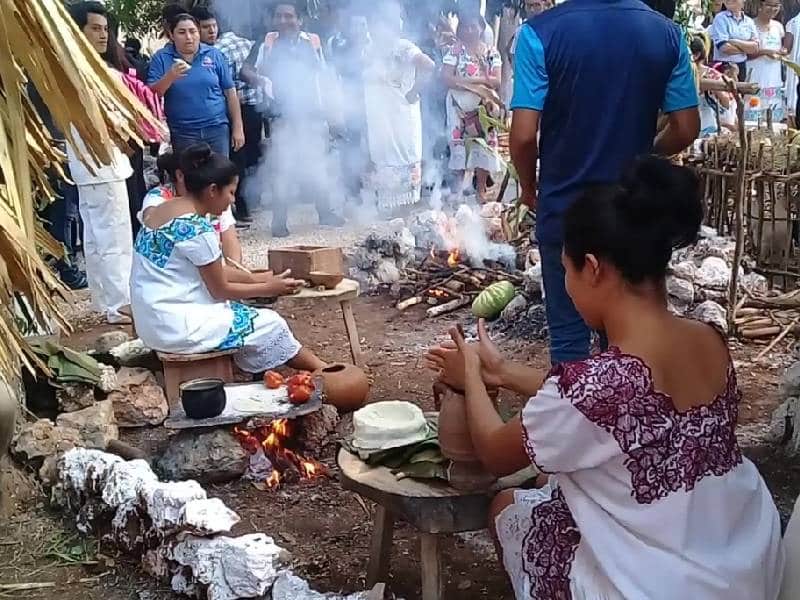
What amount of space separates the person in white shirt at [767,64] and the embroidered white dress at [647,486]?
345 inches

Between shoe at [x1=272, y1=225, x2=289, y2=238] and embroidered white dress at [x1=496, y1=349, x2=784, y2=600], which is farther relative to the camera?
shoe at [x1=272, y1=225, x2=289, y2=238]

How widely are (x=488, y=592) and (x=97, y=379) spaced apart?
2433 mm

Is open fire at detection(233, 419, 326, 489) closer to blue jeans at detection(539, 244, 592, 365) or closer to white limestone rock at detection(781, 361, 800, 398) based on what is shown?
blue jeans at detection(539, 244, 592, 365)

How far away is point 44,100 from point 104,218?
420 cm

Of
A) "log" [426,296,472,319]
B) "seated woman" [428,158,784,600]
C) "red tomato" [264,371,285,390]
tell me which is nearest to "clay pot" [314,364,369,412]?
"red tomato" [264,371,285,390]

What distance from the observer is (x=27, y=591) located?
358 centimetres

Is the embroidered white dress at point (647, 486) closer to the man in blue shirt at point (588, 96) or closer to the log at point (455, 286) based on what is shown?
the man in blue shirt at point (588, 96)

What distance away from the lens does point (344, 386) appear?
496 cm

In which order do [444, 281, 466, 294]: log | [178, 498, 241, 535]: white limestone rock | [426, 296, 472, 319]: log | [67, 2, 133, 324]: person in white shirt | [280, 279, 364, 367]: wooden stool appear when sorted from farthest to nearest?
[444, 281, 466, 294]: log, [426, 296, 472, 319]: log, [67, 2, 133, 324]: person in white shirt, [280, 279, 364, 367]: wooden stool, [178, 498, 241, 535]: white limestone rock

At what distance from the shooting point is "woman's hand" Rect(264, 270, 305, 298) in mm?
5121

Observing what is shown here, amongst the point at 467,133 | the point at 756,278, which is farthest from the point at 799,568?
the point at 467,133

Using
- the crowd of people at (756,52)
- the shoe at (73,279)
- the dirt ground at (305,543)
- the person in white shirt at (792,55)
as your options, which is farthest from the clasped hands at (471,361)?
the person in white shirt at (792,55)

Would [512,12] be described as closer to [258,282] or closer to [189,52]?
[189,52]

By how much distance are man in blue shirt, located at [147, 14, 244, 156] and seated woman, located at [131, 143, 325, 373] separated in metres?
3.49
